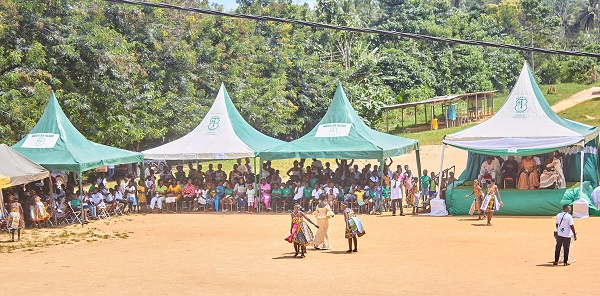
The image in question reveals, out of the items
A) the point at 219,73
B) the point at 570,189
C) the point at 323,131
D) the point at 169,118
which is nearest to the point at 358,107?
the point at 219,73

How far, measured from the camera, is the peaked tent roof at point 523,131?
2228 cm

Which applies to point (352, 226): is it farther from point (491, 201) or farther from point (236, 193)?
point (236, 193)

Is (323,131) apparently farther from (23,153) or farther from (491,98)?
(491,98)

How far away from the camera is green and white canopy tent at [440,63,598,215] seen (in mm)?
22266

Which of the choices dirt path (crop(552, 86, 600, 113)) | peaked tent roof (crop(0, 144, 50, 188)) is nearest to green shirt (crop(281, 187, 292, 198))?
peaked tent roof (crop(0, 144, 50, 188))

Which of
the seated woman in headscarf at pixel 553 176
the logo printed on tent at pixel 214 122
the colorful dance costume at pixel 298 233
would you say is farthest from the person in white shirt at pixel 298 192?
the colorful dance costume at pixel 298 233

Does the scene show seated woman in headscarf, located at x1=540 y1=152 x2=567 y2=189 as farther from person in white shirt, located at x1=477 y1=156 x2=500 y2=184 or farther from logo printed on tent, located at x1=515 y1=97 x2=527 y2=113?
logo printed on tent, located at x1=515 y1=97 x2=527 y2=113

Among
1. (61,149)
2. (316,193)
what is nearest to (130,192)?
(61,149)

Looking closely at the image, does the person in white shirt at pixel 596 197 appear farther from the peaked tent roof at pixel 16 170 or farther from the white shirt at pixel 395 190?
the peaked tent roof at pixel 16 170

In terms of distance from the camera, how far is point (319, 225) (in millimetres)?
17281

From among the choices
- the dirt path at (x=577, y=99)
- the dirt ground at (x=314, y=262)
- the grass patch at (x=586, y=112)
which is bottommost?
the dirt ground at (x=314, y=262)

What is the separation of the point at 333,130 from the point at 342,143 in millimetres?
791

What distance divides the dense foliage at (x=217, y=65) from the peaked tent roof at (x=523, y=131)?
1512 centimetres

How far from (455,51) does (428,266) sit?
143 ft
